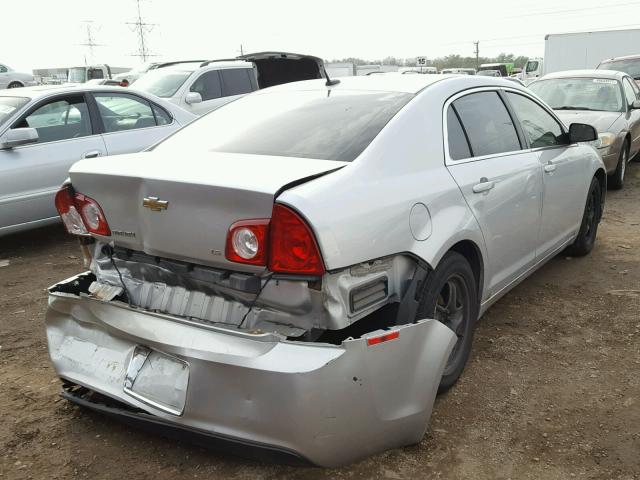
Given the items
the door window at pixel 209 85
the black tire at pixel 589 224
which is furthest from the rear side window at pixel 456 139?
the door window at pixel 209 85

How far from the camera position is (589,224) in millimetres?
5164

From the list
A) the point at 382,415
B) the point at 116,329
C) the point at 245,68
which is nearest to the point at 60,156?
the point at 116,329

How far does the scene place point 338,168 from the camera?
2414mm

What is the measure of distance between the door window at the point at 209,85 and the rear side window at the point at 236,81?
0.42 feet

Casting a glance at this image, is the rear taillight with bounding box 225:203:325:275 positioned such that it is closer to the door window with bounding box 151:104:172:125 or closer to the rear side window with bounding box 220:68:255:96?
the door window with bounding box 151:104:172:125

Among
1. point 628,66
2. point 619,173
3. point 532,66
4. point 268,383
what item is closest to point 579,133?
point 268,383

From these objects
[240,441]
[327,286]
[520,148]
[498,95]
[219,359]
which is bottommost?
[240,441]

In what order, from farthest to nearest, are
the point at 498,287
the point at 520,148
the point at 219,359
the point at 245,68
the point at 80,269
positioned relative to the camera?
1. the point at 245,68
2. the point at 80,269
3. the point at 520,148
4. the point at 498,287
5. the point at 219,359

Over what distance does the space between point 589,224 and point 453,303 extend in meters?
2.77

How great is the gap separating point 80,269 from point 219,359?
136 inches

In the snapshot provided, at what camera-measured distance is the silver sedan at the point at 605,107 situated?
762cm

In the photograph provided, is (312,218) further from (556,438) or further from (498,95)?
(498,95)

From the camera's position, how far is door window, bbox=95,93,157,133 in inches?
241

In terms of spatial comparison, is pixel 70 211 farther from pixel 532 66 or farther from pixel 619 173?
pixel 532 66
